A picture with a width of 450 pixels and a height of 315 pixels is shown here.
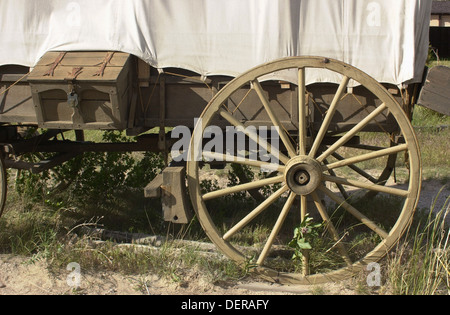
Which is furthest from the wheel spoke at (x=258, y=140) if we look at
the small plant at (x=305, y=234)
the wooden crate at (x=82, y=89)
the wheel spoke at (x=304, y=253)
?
the wooden crate at (x=82, y=89)

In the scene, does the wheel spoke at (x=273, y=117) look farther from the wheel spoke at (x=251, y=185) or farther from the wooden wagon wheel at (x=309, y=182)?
→ the wheel spoke at (x=251, y=185)

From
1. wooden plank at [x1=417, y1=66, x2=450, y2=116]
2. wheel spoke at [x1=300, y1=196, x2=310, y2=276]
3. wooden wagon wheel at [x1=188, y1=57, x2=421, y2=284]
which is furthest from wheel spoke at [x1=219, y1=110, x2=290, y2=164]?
wooden plank at [x1=417, y1=66, x2=450, y2=116]

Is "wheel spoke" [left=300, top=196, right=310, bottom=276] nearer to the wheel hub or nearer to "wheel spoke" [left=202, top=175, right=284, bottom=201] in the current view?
the wheel hub

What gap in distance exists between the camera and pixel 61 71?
355cm

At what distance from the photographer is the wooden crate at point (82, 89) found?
3492 mm

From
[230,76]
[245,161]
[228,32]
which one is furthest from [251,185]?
[228,32]

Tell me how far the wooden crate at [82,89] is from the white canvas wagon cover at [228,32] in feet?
0.42

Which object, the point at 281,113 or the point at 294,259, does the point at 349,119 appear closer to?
the point at 281,113

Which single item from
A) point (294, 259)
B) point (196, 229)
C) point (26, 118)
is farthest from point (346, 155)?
point (26, 118)

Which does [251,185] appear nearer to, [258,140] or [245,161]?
[245,161]

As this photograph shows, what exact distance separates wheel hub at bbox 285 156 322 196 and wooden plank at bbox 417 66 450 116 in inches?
36.1

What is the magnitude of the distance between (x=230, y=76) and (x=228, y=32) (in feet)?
1.06

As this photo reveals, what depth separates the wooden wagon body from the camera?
11.4ft

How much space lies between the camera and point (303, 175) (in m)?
3.45
